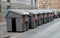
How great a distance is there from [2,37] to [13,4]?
33214 mm

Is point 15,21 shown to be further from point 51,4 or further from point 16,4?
point 51,4

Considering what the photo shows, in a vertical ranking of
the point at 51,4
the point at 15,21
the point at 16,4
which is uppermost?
the point at 15,21

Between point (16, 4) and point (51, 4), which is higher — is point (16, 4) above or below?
above

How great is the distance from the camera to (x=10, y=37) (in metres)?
15.1

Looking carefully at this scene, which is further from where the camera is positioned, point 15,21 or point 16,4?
point 16,4

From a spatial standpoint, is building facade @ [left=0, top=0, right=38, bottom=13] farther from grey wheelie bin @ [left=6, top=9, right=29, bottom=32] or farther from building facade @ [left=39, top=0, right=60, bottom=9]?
building facade @ [left=39, top=0, right=60, bottom=9]

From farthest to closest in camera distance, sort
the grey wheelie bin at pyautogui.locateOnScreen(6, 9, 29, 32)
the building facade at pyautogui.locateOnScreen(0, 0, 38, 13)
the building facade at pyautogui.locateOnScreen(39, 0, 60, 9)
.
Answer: the building facade at pyautogui.locateOnScreen(39, 0, 60, 9), the building facade at pyautogui.locateOnScreen(0, 0, 38, 13), the grey wheelie bin at pyautogui.locateOnScreen(6, 9, 29, 32)

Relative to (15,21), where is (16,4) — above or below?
below

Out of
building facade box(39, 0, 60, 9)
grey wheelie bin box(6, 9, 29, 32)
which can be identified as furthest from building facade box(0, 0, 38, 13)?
building facade box(39, 0, 60, 9)

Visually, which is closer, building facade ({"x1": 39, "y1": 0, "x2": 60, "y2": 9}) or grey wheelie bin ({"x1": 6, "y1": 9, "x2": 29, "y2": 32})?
grey wheelie bin ({"x1": 6, "y1": 9, "x2": 29, "y2": 32})

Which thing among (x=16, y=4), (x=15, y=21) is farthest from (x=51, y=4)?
(x=15, y=21)

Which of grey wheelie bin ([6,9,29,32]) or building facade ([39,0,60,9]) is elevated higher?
grey wheelie bin ([6,9,29,32])

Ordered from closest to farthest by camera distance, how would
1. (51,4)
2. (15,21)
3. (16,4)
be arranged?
(15,21)
(16,4)
(51,4)

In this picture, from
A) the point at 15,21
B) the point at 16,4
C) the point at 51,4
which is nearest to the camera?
the point at 15,21
